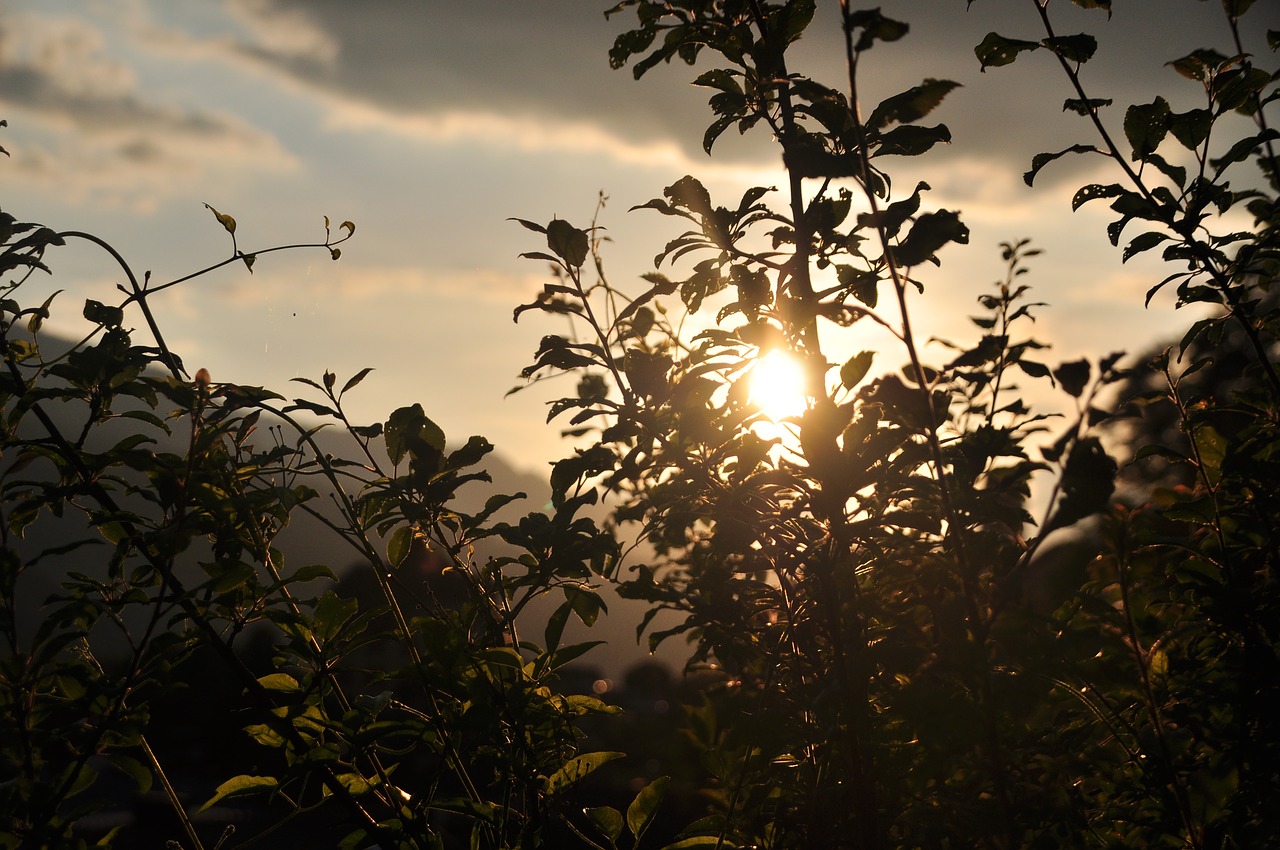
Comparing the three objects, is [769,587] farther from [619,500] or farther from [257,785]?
[619,500]

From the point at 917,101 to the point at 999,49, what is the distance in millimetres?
655

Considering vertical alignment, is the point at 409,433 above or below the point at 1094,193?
below

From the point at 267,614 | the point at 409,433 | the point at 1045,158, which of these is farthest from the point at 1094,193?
the point at 267,614

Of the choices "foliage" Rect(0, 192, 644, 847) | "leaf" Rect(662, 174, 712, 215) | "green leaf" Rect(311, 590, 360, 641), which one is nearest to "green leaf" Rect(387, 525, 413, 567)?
"foliage" Rect(0, 192, 644, 847)

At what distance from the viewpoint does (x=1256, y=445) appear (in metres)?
2.06

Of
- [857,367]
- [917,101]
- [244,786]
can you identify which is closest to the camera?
[917,101]

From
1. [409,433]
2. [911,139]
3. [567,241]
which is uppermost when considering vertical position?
[911,139]

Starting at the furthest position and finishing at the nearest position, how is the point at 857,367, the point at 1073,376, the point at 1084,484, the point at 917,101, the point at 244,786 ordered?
the point at 857,367, the point at 244,786, the point at 917,101, the point at 1073,376, the point at 1084,484

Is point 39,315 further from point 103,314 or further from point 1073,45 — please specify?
point 1073,45

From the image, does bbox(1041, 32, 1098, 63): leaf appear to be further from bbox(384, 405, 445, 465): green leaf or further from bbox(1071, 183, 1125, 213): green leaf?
bbox(384, 405, 445, 465): green leaf

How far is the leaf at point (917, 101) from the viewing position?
1640 mm

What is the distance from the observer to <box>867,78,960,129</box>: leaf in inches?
64.6

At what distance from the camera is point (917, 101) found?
1669 millimetres

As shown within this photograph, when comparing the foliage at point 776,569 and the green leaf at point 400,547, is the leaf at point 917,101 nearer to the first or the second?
the foliage at point 776,569
